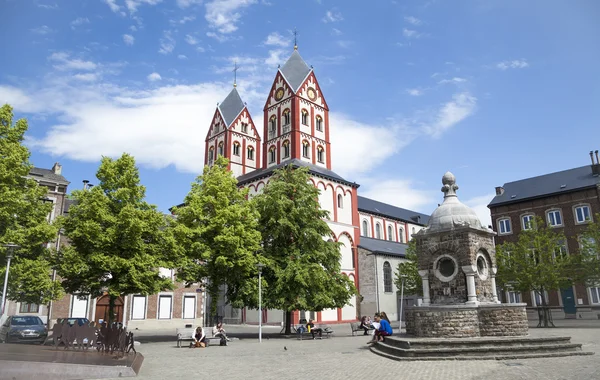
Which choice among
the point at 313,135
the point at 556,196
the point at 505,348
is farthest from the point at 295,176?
the point at 556,196

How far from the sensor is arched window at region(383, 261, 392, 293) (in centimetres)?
4741

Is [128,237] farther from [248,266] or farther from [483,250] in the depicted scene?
[483,250]

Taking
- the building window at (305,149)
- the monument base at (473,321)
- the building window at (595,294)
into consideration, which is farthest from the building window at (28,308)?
the building window at (595,294)

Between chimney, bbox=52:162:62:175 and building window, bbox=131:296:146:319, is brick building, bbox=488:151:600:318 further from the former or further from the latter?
chimney, bbox=52:162:62:175

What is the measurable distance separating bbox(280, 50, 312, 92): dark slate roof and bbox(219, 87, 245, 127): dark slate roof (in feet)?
32.0

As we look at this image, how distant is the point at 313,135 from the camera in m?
48.9

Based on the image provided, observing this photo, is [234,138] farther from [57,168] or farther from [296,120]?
[57,168]

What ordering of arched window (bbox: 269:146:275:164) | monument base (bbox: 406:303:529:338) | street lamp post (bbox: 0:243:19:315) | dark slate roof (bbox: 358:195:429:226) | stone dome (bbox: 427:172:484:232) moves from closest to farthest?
monument base (bbox: 406:303:529:338) → stone dome (bbox: 427:172:484:232) → street lamp post (bbox: 0:243:19:315) → arched window (bbox: 269:146:275:164) → dark slate roof (bbox: 358:195:429:226)

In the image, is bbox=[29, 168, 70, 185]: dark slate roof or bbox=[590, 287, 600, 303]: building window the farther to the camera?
bbox=[590, 287, 600, 303]: building window

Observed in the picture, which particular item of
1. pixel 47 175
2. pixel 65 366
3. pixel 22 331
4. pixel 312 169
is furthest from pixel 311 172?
pixel 65 366

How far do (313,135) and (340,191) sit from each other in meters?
7.14

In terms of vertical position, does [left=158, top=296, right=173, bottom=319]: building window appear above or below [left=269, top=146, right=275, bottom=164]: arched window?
below

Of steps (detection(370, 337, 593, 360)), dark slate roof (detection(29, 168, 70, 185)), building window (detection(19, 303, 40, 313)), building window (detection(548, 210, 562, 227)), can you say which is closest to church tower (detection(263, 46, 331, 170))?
dark slate roof (detection(29, 168, 70, 185))

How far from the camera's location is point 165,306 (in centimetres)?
3616
